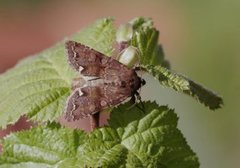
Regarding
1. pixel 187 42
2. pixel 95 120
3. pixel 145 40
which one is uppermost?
pixel 187 42

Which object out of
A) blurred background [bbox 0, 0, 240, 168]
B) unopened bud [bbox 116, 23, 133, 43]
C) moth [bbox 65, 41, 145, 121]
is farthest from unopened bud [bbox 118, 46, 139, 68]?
blurred background [bbox 0, 0, 240, 168]

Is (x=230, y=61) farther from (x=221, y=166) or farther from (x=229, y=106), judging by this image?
(x=221, y=166)

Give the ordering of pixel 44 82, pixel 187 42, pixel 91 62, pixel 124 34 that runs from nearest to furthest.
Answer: pixel 91 62 → pixel 124 34 → pixel 44 82 → pixel 187 42

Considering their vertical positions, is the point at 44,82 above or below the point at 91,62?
above

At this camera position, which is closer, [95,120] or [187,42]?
[95,120]

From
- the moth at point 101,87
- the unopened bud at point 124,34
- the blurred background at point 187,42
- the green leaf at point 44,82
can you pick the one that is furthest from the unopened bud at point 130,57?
the blurred background at point 187,42

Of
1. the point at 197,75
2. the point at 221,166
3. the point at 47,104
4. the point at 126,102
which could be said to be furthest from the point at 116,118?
the point at 197,75

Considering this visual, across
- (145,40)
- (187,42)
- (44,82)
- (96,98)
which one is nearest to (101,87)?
(96,98)

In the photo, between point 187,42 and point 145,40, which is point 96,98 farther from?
point 187,42
